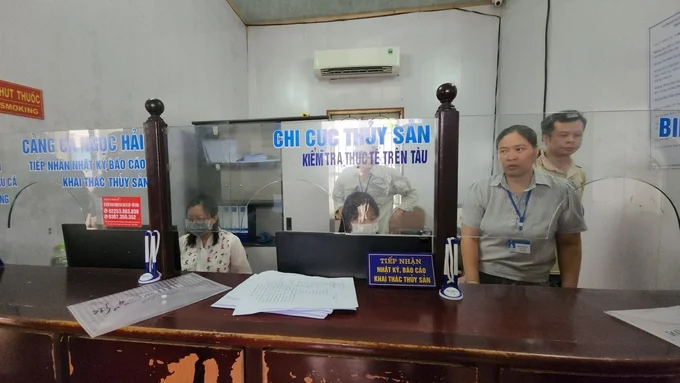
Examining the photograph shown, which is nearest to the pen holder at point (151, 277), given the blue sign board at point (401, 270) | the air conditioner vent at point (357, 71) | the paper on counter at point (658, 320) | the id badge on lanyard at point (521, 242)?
the blue sign board at point (401, 270)

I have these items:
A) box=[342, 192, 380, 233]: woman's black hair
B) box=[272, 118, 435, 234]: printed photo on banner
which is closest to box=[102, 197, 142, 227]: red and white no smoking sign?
box=[272, 118, 435, 234]: printed photo on banner

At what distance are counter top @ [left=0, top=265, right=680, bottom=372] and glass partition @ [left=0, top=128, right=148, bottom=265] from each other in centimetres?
24

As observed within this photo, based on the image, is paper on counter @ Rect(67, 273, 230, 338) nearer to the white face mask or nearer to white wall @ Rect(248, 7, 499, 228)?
the white face mask

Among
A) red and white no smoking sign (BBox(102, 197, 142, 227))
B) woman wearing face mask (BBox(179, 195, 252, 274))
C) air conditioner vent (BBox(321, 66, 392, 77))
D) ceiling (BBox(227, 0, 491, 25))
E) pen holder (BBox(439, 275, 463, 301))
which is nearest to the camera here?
pen holder (BBox(439, 275, 463, 301))

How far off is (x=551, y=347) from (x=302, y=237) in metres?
0.66

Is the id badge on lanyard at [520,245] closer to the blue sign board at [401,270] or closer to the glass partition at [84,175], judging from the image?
the blue sign board at [401,270]

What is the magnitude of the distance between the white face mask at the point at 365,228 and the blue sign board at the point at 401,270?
0.10m

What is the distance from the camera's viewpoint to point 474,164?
927mm

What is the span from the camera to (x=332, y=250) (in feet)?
3.00

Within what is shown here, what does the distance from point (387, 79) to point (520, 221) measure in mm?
2611

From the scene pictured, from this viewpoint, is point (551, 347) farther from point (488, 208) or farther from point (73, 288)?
point (73, 288)

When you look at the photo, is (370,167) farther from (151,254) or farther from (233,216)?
(151,254)

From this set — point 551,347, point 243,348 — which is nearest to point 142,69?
point 243,348

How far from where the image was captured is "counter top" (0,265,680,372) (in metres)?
0.52
